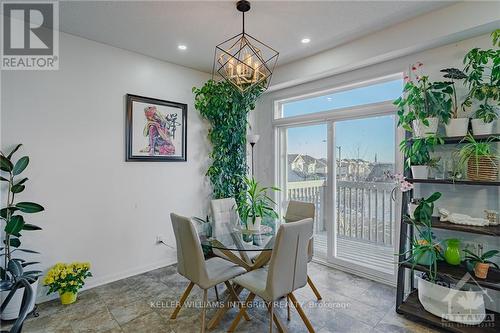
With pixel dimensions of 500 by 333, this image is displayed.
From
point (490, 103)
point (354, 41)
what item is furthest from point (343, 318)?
point (354, 41)

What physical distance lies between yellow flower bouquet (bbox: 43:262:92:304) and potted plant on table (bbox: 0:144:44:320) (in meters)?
0.16

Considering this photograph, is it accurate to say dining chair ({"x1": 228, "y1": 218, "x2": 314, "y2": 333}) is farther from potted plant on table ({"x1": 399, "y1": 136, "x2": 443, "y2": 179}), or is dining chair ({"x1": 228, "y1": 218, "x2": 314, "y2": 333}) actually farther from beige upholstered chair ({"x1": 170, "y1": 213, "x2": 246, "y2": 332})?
potted plant on table ({"x1": 399, "y1": 136, "x2": 443, "y2": 179})

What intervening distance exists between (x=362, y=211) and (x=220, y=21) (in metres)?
2.88

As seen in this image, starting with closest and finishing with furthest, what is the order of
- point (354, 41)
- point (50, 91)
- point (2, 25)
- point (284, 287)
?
point (284, 287) < point (2, 25) < point (50, 91) < point (354, 41)

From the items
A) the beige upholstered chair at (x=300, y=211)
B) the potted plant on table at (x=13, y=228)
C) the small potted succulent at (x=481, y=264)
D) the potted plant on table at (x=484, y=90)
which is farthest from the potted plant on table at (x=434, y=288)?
→ the potted plant on table at (x=13, y=228)

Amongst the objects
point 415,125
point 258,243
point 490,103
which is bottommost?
point 258,243

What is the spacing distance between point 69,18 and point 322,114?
3.13 meters

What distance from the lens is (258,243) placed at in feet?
7.70

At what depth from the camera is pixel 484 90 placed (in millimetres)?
2189

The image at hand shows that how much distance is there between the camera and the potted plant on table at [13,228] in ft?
7.41

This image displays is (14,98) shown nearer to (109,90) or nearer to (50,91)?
(50,91)

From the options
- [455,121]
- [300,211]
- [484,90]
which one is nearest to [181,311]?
[300,211]

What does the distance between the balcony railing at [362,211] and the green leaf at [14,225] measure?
3.45 m

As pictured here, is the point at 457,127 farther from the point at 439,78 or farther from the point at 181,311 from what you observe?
the point at 181,311
